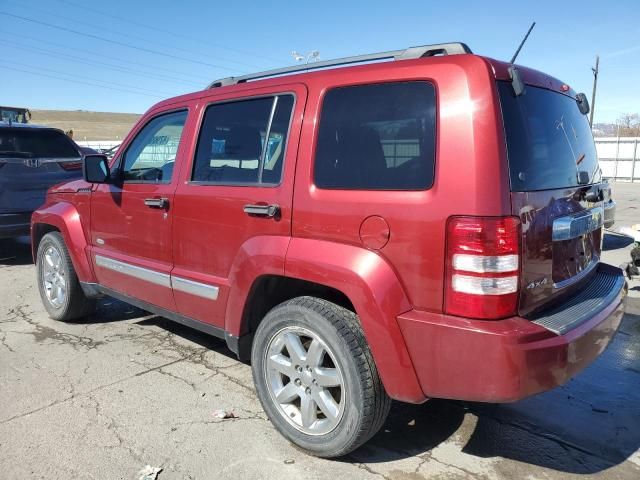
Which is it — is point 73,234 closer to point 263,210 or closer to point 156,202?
point 156,202

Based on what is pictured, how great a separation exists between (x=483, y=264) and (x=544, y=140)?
830mm

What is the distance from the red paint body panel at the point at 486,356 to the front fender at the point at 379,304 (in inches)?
1.8

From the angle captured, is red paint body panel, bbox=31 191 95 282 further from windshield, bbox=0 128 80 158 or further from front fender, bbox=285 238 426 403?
windshield, bbox=0 128 80 158

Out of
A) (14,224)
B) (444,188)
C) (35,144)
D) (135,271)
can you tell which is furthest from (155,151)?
(35,144)

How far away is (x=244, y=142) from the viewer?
10.6 ft

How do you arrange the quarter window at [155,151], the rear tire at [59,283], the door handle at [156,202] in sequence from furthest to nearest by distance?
the rear tire at [59,283] < the quarter window at [155,151] < the door handle at [156,202]

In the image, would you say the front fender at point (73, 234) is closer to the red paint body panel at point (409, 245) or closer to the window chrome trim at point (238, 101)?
the window chrome trim at point (238, 101)

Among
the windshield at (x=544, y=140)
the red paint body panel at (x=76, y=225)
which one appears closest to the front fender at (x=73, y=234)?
the red paint body panel at (x=76, y=225)

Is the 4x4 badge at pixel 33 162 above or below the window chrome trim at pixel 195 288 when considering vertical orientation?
above

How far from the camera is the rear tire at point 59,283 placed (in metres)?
4.78

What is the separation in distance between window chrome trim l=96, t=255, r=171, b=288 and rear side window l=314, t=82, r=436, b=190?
1534 millimetres

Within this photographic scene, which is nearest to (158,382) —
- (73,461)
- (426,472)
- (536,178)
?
(73,461)

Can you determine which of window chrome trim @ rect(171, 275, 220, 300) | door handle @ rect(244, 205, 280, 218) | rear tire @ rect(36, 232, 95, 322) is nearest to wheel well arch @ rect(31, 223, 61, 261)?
rear tire @ rect(36, 232, 95, 322)

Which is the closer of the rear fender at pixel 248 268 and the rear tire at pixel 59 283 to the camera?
the rear fender at pixel 248 268
